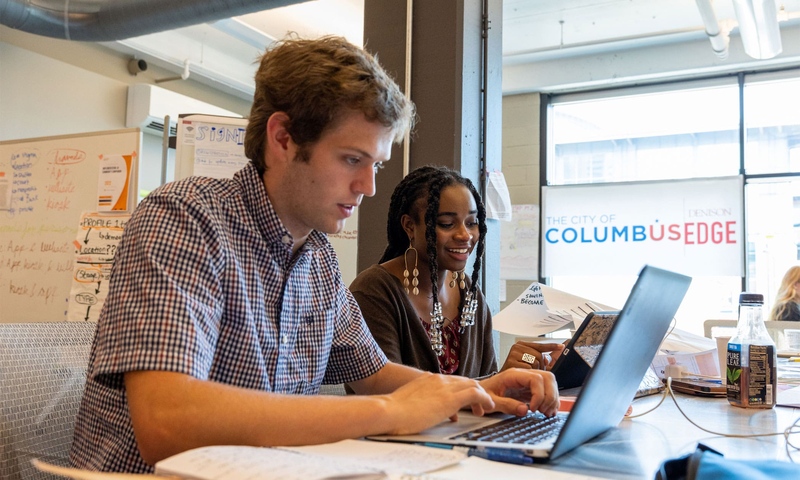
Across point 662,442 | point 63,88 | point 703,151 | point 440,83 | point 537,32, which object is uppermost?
point 537,32

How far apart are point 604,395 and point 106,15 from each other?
390cm

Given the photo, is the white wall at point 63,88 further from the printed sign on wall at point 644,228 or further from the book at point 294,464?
the book at point 294,464

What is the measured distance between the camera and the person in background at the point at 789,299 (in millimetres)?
4680

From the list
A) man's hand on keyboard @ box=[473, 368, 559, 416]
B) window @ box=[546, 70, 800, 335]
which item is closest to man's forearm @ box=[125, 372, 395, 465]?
man's hand on keyboard @ box=[473, 368, 559, 416]

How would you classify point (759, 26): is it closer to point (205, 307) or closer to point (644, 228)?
point (644, 228)

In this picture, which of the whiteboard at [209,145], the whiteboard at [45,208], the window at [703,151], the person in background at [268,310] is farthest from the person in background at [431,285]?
the window at [703,151]

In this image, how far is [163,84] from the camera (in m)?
5.77

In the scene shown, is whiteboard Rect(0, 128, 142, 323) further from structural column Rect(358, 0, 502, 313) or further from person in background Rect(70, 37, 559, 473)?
person in background Rect(70, 37, 559, 473)

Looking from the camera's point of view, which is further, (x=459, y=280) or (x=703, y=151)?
(x=703, y=151)

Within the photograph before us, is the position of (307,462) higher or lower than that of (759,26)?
lower

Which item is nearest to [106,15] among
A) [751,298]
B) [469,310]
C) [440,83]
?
[440,83]

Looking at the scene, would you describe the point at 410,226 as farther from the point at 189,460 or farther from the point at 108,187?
the point at 108,187

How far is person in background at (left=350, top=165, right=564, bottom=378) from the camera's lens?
1.79 m

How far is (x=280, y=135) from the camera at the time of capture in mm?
1112
